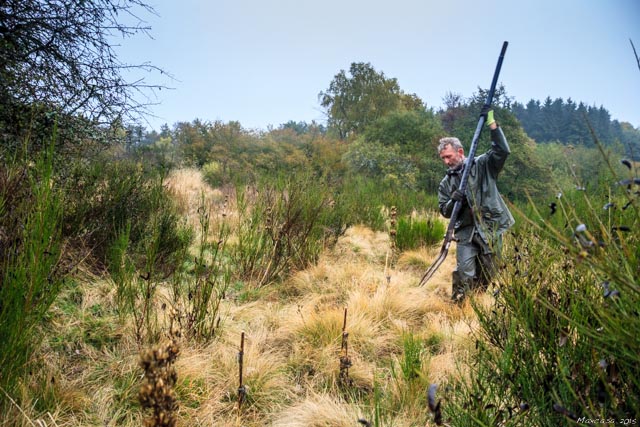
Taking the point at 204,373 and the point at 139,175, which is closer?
the point at 204,373

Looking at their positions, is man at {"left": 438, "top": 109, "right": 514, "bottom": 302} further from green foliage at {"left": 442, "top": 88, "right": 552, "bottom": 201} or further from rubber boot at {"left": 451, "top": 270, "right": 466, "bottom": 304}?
green foliage at {"left": 442, "top": 88, "right": 552, "bottom": 201}

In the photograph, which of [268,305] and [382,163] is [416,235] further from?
[382,163]

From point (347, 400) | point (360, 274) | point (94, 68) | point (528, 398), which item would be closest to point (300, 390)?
point (347, 400)

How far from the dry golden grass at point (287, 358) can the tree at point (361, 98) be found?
26459 mm

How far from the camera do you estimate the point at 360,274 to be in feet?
12.9

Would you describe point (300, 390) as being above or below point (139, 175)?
below

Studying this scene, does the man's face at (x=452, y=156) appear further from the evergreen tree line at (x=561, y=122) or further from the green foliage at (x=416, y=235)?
the evergreen tree line at (x=561, y=122)

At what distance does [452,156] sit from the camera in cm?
355

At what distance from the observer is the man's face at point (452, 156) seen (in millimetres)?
3533

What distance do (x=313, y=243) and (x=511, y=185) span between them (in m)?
14.5

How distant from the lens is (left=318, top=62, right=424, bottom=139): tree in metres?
28.7

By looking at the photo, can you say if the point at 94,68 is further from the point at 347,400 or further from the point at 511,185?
the point at 511,185

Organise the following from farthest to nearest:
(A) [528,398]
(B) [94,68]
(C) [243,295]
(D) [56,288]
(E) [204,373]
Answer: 1. (B) [94,68]
2. (C) [243,295]
3. (E) [204,373]
4. (D) [56,288]
5. (A) [528,398]

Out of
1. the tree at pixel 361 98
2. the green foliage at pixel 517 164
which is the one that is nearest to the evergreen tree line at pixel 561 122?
the tree at pixel 361 98
